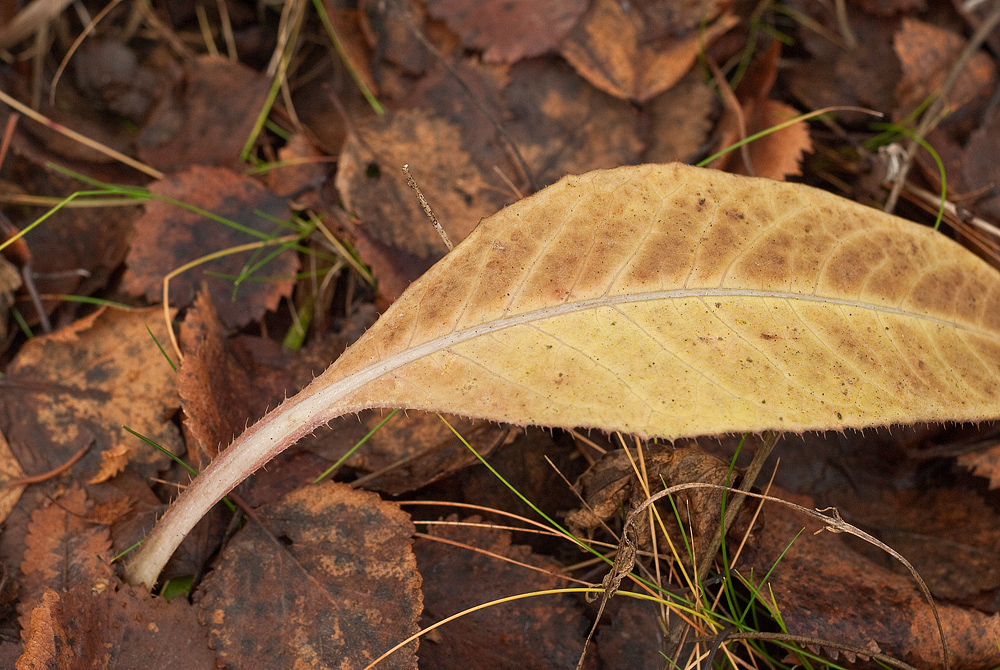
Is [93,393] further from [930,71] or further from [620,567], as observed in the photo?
[930,71]

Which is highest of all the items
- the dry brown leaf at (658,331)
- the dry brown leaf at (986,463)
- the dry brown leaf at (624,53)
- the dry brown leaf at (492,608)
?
the dry brown leaf at (624,53)

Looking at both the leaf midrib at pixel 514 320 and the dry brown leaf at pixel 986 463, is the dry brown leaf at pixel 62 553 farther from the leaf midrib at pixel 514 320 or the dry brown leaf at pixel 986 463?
the dry brown leaf at pixel 986 463

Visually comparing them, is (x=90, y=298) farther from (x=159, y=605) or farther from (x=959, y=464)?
(x=959, y=464)

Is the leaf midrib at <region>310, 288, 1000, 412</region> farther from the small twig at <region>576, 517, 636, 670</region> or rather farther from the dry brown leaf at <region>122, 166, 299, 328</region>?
the dry brown leaf at <region>122, 166, 299, 328</region>

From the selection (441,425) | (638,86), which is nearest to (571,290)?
(441,425)

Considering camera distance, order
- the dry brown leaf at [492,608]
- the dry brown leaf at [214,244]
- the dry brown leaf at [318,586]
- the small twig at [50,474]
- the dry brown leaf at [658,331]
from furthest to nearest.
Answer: the dry brown leaf at [214,244] < the small twig at [50,474] < the dry brown leaf at [492,608] < the dry brown leaf at [318,586] < the dry brown leaf at [658,331]

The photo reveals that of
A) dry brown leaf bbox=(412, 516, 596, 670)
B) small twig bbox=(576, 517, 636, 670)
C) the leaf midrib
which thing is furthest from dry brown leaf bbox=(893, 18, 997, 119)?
dry brown leaf bbox=(412, 516, 596, 670)

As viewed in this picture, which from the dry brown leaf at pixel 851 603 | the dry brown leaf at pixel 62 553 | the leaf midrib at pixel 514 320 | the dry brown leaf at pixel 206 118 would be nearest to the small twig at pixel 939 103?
the leaf midrib at pixel 514 320
